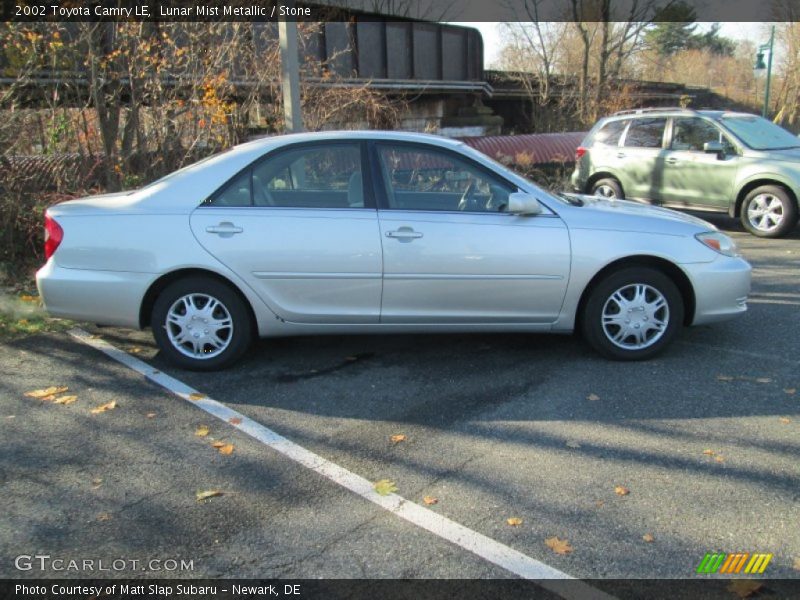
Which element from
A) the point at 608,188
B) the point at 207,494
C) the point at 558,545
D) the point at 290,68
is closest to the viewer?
the point at 558,545

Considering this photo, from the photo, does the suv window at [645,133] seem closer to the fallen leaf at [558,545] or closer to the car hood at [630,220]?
the car hood at [630,220]

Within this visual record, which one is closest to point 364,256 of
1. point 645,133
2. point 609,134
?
point 645,133

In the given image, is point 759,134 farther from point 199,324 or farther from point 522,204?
point 199,324

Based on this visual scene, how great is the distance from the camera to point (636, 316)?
16.4ft

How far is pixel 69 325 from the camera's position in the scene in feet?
20.2

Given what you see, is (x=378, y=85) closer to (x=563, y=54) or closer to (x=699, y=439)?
(x=699, y=439)

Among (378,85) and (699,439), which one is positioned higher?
(378,85)

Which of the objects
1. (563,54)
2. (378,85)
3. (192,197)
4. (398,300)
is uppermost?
(563,54)

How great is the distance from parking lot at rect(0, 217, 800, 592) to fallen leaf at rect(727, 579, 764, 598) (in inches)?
5.6

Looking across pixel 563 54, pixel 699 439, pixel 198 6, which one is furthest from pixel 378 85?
pixel 563 54

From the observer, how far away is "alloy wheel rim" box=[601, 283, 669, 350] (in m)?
4.98

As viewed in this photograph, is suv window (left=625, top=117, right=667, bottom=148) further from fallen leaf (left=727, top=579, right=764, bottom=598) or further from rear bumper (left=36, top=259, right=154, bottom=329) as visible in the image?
fallen leaf (left=727, top=579, right=764, bottom=598)

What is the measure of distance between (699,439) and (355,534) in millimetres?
2065

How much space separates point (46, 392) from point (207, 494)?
198cm
